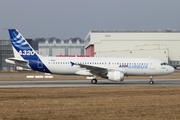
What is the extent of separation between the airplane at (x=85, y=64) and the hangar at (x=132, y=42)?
56.4 metres

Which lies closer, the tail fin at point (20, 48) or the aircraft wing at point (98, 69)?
the aircraft wing at point (98, 69)

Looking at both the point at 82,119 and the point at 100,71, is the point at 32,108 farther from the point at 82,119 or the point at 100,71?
the point at 100,71

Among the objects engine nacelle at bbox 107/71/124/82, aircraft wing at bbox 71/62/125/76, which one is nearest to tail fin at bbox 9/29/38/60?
aircraft wing at bbox 71/62/125/76

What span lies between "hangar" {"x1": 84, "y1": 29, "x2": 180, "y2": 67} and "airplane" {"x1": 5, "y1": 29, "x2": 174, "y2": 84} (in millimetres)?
56417

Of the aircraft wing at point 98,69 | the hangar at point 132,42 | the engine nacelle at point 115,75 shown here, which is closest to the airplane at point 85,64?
the aircraft wing at point 98,69

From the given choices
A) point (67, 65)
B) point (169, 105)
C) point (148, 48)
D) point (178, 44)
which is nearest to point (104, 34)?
point (148, 48)

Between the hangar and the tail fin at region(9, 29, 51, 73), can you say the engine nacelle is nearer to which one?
the tail fin at region(9, 29, 51, 73)

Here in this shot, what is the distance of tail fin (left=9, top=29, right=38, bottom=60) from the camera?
43.2 meters

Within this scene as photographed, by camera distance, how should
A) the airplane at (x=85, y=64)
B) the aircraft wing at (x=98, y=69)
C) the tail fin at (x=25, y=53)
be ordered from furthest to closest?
1. the tail fin at (x=25, y=53)
2. the airplane at (x=85, y=64)
3. the aircraft wing at (x=98, y=69)

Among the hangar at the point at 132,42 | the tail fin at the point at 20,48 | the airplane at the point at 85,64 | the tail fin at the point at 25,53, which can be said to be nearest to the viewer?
the airplane at the point at 85,64

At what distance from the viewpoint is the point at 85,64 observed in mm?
Result: 42875

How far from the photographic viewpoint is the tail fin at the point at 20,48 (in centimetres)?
4319

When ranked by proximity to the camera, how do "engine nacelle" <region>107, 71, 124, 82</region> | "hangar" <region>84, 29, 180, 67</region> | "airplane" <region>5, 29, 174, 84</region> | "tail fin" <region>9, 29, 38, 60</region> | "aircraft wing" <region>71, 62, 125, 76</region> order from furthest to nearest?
"hangar" <region>84, 29, 180, 67</region> → "tail fin" <region>9, 29, 38, 60</region> → "airplane" <region>5, 29, 174, 84</region> → "aircraft wing" <region>71, 62, 125, 76</region> → "engine nacelle" <region>107, 71, 124, 82</region>

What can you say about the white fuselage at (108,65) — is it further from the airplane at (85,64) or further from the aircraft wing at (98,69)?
the aircraft wing at (98,69)
